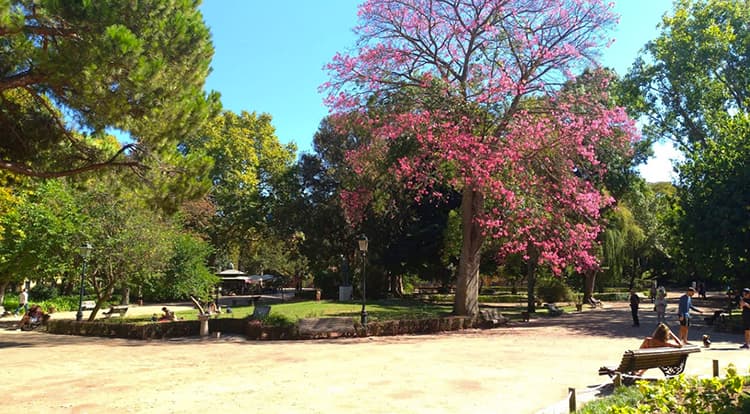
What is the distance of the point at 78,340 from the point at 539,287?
97.0 feet

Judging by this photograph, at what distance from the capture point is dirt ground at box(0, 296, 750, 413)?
7.99 metres

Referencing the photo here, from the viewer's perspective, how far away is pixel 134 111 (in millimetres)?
10922

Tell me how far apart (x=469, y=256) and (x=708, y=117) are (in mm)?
18356

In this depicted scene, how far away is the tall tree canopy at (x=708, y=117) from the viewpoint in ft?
64.7

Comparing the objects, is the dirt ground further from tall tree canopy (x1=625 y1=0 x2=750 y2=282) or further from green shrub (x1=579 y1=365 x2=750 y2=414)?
tall tree canopy (x1=625 y1=0 x2=750 y2=282)

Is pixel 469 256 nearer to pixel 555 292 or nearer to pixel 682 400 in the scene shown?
pixel 682 400

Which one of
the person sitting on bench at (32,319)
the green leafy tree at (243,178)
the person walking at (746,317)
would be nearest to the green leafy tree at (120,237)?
the person sitting on bench at (32,319)

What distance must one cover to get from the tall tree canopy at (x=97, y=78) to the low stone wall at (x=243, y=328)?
7.77m

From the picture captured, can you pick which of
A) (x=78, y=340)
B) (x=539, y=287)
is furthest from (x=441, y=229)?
(x=78, y=340)

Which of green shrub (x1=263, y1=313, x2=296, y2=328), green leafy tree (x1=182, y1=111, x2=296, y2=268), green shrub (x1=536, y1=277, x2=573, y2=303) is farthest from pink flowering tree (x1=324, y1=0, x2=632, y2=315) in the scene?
green leafy tree (x1=182, y1=111, x2=296, y2=268)

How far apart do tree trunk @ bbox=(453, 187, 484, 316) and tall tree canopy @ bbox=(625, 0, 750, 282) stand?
28.1 ft

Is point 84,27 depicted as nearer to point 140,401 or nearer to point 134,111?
point 134,111

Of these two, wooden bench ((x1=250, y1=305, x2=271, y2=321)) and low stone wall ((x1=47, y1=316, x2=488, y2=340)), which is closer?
low stone wall ((x1=47, y1=316, x2=488, y2=340))

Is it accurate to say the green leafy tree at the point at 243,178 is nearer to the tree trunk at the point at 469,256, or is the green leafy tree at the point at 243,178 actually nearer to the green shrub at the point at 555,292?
the green shrub at the point at 555,292
